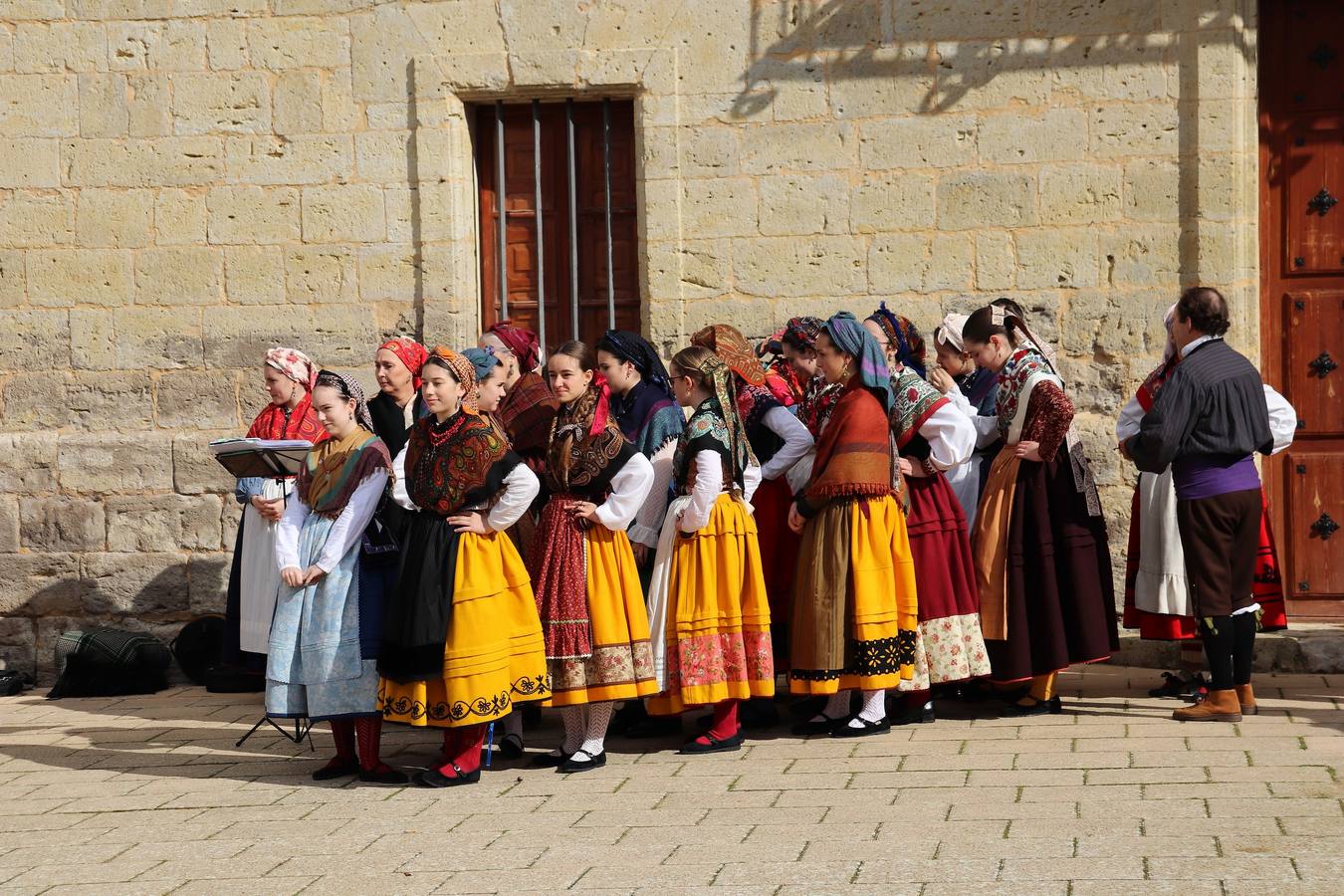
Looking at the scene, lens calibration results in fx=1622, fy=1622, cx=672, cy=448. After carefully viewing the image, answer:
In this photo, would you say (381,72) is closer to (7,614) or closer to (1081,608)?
(7,614)

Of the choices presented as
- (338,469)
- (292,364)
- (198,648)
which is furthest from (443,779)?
(198,648)

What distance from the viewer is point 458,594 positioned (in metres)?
5.63

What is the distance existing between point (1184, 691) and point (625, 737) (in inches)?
94.8

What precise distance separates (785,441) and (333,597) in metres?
1.89

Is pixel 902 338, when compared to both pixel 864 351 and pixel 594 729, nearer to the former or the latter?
pixel 864 351

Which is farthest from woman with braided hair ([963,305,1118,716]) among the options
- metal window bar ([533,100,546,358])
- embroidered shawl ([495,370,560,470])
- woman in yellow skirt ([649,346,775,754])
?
metal window bar ([533,100,546,358])

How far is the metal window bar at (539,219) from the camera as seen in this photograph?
8.71 meters

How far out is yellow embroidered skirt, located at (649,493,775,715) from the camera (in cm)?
607

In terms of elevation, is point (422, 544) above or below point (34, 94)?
below

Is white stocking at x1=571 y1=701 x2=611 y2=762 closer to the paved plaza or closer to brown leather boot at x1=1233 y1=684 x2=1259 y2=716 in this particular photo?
the paved plaza

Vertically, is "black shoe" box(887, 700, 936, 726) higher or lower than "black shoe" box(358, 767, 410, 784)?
higher

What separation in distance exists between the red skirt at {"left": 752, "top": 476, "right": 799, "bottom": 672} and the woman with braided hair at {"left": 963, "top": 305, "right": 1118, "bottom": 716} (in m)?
0.78

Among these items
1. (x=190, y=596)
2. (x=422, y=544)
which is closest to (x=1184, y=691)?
(x=422, y=544)

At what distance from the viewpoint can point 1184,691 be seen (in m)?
6.94
